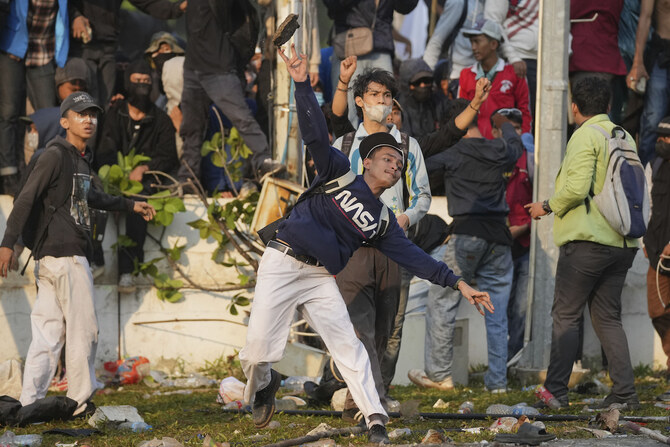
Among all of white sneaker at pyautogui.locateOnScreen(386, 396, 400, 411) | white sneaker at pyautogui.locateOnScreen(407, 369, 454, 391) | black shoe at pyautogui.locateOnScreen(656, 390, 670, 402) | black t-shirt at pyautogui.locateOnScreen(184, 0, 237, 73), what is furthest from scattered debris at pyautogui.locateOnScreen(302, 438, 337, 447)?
black t-shirt at pyautogui.locateOnScreen(184, 0, 237, 73)

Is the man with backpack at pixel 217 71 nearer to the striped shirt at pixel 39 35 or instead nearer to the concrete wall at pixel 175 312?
the concrete wall at pixel 175 312

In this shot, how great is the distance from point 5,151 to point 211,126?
2075 millimetres

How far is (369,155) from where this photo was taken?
6797mm

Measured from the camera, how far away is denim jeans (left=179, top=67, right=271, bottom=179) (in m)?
10.7

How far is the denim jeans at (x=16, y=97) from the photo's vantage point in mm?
10781

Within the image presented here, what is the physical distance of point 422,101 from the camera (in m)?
11.0

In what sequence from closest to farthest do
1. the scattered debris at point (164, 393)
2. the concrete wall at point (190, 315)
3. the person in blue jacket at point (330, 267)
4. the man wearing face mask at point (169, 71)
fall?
Answer: the person in blue jacket at point (330, 267) → the scattered debris at point (164, 393) → the concrete wall at point (190, 315) → the man wearing face mask at point (169, 71)

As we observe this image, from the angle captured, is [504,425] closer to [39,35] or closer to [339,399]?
[339,399]

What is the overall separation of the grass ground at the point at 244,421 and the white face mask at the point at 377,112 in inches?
80.8

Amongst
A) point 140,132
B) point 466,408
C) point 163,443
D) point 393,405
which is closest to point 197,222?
point 140,132

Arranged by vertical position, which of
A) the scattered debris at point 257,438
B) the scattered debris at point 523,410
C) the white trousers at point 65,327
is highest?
the white trousers at point 65,327

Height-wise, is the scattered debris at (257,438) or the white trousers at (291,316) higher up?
the white trousers at (291,316)

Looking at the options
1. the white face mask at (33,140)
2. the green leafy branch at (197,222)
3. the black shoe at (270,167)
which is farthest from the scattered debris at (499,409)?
the white face mask at (33,140)

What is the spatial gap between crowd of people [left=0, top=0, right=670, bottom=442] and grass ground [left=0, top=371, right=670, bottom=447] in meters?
0.23
